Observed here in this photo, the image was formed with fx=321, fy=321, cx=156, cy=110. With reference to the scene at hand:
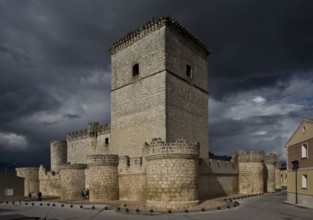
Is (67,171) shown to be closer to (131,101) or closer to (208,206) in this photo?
(131,101)

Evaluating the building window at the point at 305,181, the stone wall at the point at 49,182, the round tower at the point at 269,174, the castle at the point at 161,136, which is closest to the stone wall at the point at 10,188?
the stone wall at the point at 49,182

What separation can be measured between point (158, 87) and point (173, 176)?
7.62 meters

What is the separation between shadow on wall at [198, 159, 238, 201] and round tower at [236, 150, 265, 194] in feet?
1.83

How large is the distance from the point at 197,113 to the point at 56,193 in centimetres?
1707

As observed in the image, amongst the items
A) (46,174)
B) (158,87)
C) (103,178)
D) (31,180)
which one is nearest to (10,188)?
(46,174)

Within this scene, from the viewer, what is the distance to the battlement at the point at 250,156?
90.5 ft

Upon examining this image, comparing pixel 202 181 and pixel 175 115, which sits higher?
pixel 175 115

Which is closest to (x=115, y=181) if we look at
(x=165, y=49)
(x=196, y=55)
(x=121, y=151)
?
(x=121, y=151)

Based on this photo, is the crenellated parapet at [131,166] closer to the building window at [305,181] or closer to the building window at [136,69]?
the building window at [136,69]

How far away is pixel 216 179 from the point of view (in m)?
24.3

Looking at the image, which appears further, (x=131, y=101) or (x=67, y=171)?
(x=67, y=171)

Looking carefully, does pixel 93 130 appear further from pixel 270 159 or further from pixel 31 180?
pixel 270 159

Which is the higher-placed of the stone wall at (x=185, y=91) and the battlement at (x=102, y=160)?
the stone wall at (x=185, y=91)

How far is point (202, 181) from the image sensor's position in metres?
22.5
